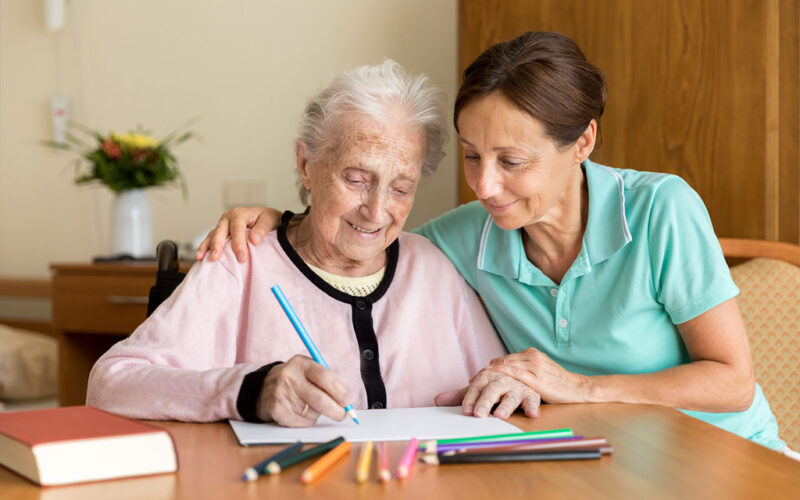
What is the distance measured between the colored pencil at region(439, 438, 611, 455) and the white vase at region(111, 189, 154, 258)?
7.67ft

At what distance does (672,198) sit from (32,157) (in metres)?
3.09

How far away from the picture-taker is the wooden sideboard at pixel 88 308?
2.72 meters

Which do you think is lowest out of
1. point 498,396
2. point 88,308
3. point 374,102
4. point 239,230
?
point 88,308

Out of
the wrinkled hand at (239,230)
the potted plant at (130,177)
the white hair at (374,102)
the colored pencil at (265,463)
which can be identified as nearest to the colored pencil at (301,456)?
the colored pencil at (265,463)

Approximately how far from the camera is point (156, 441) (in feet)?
2.70

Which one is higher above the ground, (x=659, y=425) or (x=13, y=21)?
(x=13, y=21)

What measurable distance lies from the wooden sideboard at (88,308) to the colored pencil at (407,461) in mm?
1963

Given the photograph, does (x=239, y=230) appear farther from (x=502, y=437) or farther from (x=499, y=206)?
(x=502, y=437)

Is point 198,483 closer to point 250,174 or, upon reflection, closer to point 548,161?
point 548,161

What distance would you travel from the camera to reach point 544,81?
130 centimetres

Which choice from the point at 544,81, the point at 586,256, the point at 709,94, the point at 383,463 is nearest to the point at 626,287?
the point at 586,256

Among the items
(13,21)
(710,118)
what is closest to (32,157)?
(13,21)

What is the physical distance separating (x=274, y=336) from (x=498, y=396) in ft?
1.40

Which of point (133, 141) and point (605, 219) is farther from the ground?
point (133, 141)
